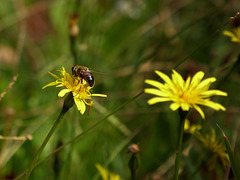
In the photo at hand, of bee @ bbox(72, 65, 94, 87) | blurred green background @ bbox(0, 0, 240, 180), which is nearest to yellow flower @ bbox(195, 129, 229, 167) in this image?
blurred green background @ bbox(0, 0, 240, 180)

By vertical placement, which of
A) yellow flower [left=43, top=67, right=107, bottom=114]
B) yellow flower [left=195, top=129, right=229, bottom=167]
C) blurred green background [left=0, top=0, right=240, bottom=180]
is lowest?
yellow flower [left=195, top=129, right=229, bottom=167]

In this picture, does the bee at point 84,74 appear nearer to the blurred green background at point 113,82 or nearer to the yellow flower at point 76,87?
the yellow flower at point 76,87

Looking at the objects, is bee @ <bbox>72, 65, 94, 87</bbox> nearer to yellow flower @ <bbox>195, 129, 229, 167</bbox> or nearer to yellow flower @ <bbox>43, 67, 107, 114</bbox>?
yellow flower @ <bbox>43, 67, 107, 114</bbox>

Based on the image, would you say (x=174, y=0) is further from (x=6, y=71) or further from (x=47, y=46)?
(x=6, y=71)

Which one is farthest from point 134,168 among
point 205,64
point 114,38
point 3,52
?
point 3,52

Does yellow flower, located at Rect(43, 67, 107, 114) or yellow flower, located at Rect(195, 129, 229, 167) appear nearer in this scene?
yellow flower, located at Rect(43, 67, 107, 114)

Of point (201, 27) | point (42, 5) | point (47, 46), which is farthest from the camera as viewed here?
point (42, 5)

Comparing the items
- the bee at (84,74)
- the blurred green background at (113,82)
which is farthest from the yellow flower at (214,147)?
the bee at (84,74)

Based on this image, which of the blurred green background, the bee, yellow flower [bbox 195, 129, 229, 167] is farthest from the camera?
the blurred green background
